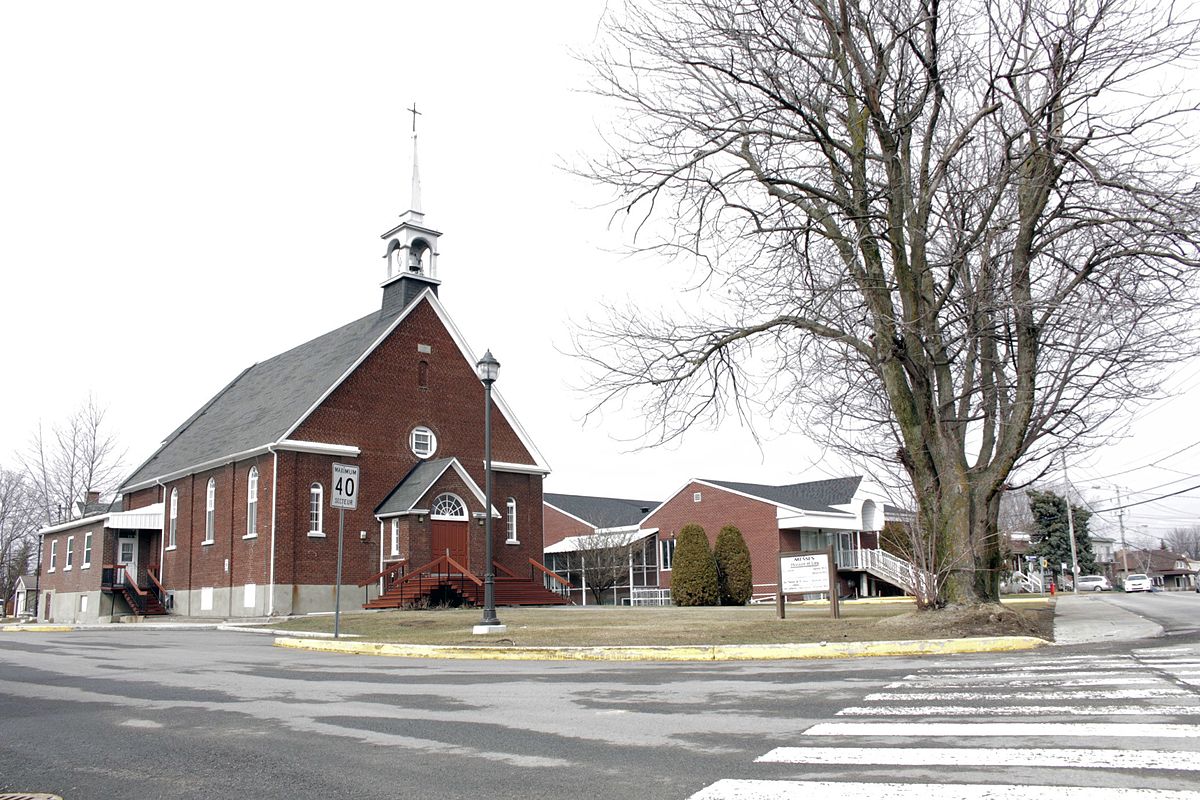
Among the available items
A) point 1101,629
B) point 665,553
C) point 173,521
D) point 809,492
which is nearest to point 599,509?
point 665,553

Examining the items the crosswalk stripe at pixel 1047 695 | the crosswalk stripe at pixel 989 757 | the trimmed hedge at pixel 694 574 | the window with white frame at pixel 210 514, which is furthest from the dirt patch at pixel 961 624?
the window with white frame at pixel 210 514

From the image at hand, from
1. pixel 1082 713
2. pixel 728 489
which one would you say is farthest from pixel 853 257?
pixel 728 489

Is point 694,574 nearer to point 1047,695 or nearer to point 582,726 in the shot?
point 1047,695

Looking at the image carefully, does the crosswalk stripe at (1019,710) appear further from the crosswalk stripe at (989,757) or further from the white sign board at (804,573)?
the white sign board at (804,573)

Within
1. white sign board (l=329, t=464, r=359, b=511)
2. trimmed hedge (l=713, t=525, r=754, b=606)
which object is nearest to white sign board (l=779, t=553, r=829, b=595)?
white sign board (l=329, t=464, r=359, b=511)

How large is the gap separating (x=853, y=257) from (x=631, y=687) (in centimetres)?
959

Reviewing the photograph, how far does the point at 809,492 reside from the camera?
170 feet

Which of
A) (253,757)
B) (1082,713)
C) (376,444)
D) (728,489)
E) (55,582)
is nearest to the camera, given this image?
(253,757)

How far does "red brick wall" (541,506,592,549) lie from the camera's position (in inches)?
2178

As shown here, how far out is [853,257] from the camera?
54.7 ft

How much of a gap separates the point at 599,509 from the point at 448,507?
26.5 meters

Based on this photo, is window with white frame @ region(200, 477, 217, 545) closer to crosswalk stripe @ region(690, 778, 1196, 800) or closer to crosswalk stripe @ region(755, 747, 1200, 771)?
crosswalk stripe @ region(755, 747, 1200, 771)

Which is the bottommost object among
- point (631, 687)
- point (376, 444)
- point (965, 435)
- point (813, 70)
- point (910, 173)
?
point (631, 687)

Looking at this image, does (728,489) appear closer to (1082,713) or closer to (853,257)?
(853,257)
